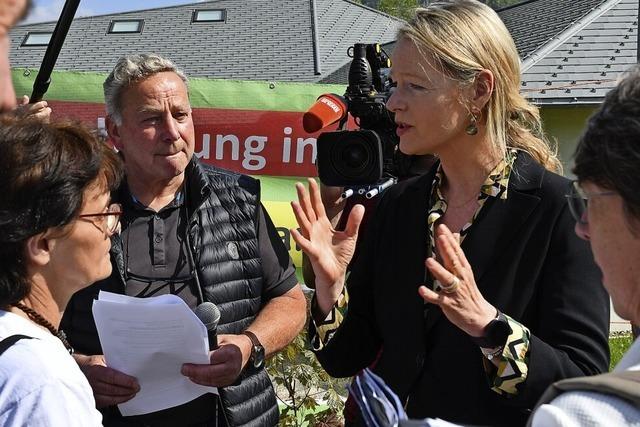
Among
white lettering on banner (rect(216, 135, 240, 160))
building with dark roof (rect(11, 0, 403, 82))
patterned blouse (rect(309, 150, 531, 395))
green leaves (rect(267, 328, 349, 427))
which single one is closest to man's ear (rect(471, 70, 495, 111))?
patterned blouse (rect(309, 150, 531, 395))

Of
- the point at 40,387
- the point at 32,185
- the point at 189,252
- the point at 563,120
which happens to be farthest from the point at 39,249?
the point at 563,120

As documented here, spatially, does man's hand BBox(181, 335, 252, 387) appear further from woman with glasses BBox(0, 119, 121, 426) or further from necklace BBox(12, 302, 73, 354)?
necklace BBox(12, 302, 73, 354)

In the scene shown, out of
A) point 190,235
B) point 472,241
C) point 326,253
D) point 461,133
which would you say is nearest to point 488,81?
point 461,133

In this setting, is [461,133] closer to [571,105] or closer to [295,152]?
[295,152]

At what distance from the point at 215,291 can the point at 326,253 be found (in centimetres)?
66

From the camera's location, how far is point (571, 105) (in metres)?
11.1

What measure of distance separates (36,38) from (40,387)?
53.8 feet

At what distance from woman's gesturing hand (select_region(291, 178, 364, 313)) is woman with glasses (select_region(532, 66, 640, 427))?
98 cm

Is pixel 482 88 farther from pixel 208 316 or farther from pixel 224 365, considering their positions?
pixel 224 365

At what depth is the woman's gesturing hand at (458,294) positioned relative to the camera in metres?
1.91

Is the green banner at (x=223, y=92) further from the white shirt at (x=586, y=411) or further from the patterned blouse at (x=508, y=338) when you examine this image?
the white shirt at (x=586, y=411)

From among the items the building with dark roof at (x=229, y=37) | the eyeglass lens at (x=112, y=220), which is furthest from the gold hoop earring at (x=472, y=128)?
the building with dark roof at (x=229, y=37)

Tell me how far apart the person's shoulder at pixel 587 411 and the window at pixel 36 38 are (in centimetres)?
1649

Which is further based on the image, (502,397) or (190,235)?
(190,235)
